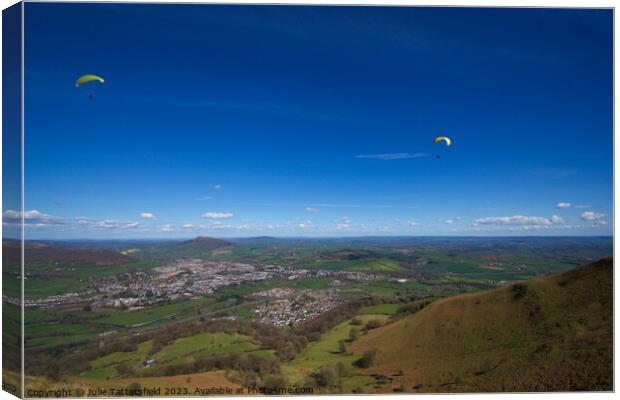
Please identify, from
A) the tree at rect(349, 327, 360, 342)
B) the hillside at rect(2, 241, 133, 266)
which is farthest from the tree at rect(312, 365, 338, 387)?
the hillside at rect(2, 241, 133, 266)

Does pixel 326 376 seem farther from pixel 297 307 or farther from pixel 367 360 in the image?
pixel 297 307

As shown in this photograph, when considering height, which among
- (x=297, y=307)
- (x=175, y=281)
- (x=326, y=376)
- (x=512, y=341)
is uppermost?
(x=175, y=281)

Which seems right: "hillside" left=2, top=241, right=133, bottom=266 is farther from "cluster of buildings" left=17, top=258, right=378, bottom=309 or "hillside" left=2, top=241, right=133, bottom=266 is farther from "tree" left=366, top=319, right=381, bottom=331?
"tree" left=366, top=319, right=381, bottom=331

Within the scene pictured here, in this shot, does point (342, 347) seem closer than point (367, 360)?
No

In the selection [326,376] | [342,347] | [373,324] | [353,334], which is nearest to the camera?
[326,376]

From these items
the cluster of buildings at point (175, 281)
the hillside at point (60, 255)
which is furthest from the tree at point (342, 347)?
the hillside at point (60, 255)

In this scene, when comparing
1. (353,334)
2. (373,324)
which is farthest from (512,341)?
(353,334)

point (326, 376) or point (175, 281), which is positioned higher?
point (175, 281)
